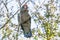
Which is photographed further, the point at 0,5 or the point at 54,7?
the point at 54,7

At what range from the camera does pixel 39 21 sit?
695 centimetres

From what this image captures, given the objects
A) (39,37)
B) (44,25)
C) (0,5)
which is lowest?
(39,37)

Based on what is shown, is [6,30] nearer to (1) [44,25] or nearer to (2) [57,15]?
(1) [44,25]

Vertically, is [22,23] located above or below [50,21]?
above

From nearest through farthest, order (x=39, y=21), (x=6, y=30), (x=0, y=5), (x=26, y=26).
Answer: (x=26, y=26) < (x=0, y=5) < (x=6, y=30) < (x=39, y=21)

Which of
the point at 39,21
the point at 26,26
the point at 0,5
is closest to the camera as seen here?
the point at 26,26

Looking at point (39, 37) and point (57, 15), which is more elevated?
point (57, 15)

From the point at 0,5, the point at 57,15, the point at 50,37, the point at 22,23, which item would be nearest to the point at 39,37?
the point at 50,37

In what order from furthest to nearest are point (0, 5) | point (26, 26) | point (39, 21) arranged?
point (39, 21)
point (0, 5)
point (26, 26)

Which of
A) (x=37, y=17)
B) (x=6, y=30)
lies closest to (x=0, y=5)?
(x=6, y=30)

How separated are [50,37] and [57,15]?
0.82 m

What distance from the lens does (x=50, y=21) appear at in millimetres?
7082

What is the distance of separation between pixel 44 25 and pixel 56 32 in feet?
1.74

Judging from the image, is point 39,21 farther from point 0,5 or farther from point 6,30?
point 0,5
